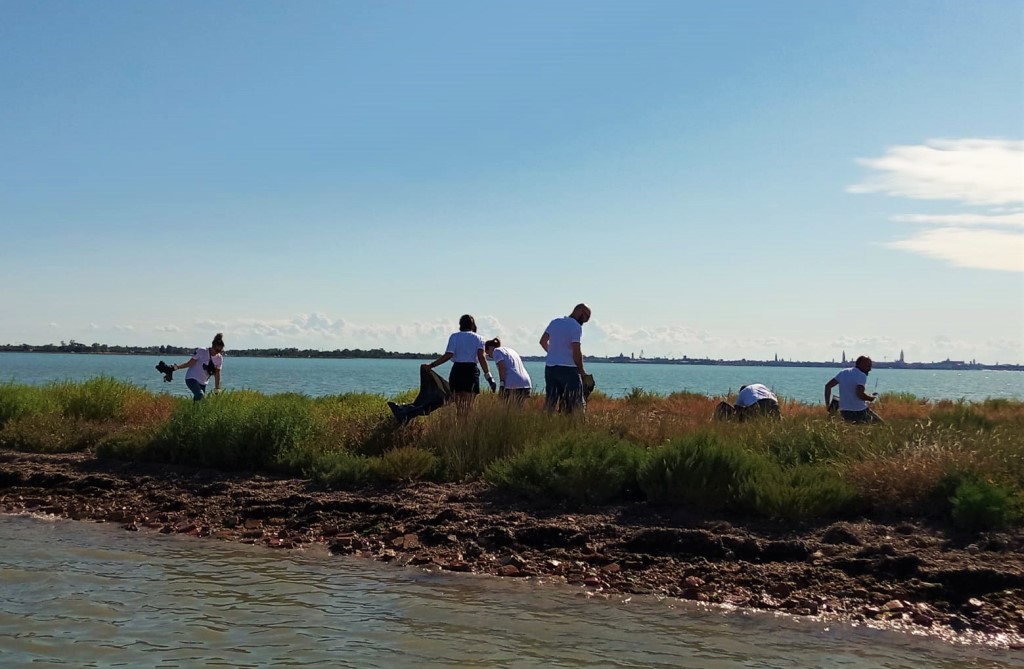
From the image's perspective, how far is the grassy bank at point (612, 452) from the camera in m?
8.55

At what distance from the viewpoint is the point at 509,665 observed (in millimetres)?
5660

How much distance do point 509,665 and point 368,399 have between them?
1168 cm

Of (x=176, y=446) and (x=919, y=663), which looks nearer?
(x=919, y=663)

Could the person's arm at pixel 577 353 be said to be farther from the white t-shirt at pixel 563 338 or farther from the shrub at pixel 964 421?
the shrub at pixel 964 421

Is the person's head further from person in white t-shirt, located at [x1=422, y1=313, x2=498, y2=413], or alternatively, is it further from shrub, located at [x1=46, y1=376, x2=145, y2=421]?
shrub, located at [x1=46, y1=376, x2=145, y2=421]

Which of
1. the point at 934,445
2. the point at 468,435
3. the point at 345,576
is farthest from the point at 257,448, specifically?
the point at 934,445

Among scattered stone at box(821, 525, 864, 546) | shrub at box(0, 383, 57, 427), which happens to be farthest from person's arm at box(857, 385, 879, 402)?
shrub at box(0, 383, 57, 427)

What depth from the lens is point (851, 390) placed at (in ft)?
45.8

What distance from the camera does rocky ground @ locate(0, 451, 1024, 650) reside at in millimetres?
6848

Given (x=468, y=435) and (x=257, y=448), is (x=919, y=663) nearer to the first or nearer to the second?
(x=468, y=435)

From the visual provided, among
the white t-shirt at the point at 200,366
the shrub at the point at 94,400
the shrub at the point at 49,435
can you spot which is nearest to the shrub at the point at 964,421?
the white t-shirt at the point at 200,366

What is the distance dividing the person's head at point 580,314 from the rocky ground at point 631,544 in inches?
144

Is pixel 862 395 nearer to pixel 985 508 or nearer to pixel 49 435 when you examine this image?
pixel 985 508

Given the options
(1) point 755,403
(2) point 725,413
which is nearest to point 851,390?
(1) point 755,403
